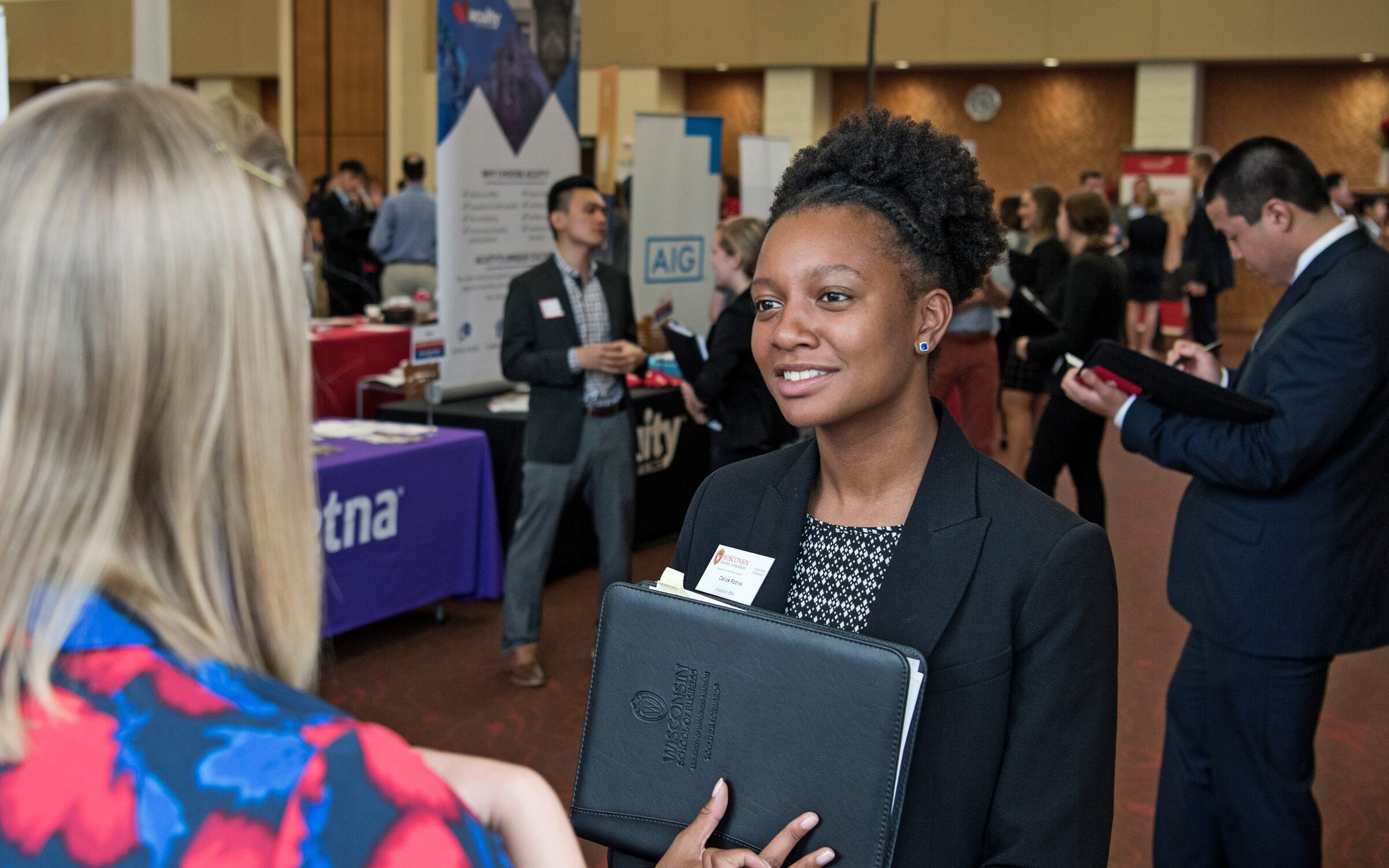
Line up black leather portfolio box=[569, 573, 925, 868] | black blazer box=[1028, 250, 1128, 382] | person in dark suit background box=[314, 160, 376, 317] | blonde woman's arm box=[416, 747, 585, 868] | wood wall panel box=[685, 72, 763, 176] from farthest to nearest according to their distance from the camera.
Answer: wood wall panel box=[685, 72, 763, 176] < person in dark suit background box=[314, 160, 376, 317] < black blazer box=[1028, 250, 1128, 382] < black leather portfolio box=[569, 573, 925, 868] < blonde woman's arm box=[416, 747, 585, 868]

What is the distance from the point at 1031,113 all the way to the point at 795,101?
348 cm

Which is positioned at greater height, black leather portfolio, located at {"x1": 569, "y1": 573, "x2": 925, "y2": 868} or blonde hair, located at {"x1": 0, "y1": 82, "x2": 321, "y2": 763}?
blonde hair, located at {"x1": 0, "y1": 82, "x2": 321, "y2": 763}

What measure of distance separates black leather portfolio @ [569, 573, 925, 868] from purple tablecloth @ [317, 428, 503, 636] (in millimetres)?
3011

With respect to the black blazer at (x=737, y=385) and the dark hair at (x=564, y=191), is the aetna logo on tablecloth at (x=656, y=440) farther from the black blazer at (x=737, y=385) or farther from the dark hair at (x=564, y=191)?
the dark hair at (x=564, y=191)

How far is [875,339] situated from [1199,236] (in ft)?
38.8

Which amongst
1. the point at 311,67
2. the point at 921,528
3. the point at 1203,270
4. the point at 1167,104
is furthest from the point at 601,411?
the point at 1167,104

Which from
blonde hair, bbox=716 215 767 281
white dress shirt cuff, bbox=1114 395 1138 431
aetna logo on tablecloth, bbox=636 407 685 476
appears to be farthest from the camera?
aetna logo on tablecloth, bbox=636 407 685 476

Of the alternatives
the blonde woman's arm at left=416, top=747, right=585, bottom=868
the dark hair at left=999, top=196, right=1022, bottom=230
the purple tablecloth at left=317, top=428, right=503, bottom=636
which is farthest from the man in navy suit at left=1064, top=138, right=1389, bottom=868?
the dark hair at left=999, top=196, right=1022, bottom=230

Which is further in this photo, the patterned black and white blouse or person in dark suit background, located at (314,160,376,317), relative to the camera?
person in dark suit background, located at (314,160,376,317)

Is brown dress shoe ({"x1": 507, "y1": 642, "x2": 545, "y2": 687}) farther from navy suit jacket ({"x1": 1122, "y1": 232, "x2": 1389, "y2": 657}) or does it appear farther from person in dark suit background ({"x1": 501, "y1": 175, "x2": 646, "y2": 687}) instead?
navy suit jacket ({"x1": 1122, "y1": 232, "x2": 1389, "y2": 657})

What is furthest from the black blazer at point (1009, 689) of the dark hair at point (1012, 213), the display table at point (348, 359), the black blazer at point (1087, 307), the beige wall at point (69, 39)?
the dark hair at point (1012, 213)

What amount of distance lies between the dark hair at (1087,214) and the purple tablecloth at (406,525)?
3073mm

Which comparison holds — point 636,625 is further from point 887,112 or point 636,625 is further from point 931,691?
A: point 887,112

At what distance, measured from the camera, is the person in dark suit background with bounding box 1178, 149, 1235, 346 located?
11930mm
